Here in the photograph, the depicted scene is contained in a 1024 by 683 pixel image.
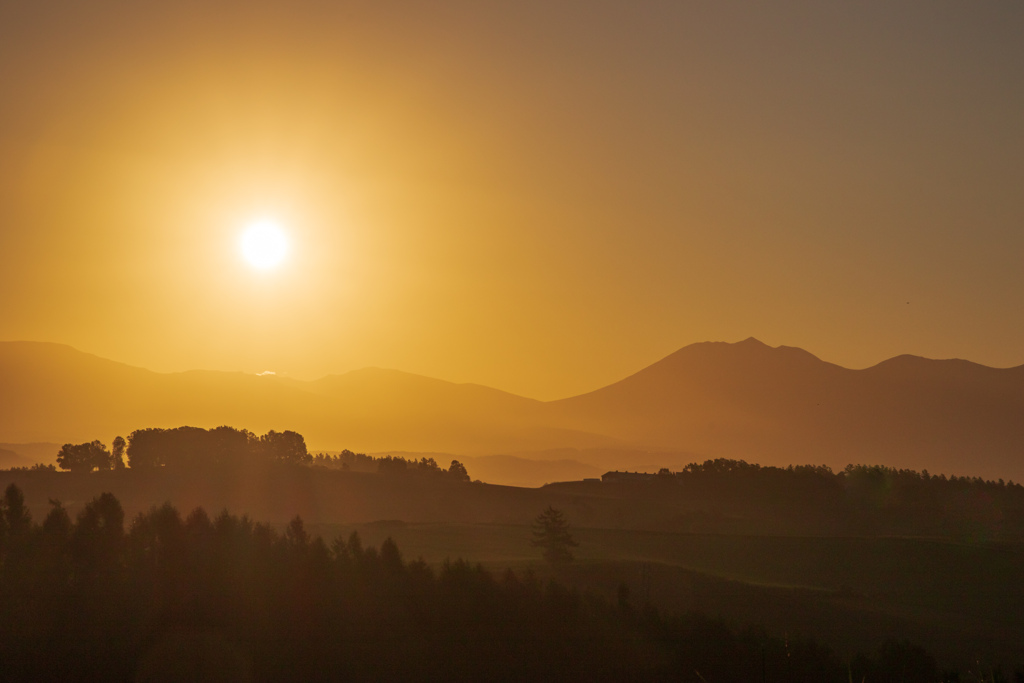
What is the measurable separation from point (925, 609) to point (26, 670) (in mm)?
66159

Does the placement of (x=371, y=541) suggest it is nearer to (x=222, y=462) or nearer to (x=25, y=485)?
(x=222, y=462)

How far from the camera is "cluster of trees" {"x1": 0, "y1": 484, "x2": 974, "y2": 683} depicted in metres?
31.2

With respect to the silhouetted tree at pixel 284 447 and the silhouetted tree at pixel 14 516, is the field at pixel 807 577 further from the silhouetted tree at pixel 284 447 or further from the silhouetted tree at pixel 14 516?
the silhouetted tree at pixel 284 447

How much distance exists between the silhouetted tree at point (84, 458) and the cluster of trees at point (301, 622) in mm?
139285

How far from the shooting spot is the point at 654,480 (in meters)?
173

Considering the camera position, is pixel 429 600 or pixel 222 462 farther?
pixel 222 462

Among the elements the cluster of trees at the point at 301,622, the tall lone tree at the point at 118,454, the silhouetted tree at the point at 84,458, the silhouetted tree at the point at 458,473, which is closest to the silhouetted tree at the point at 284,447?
the tall lone tree at the point at 118,454

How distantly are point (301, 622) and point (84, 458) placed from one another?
158437 millimetres

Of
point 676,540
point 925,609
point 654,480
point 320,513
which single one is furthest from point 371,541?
point 654,480

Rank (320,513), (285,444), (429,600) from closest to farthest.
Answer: (429,600) → (320,513) → (285,444)

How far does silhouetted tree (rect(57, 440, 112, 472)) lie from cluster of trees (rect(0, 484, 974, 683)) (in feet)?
457

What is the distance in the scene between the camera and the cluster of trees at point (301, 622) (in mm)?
31188

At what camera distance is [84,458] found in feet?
568

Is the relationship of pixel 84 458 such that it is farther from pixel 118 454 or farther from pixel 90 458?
pixel 118 454
